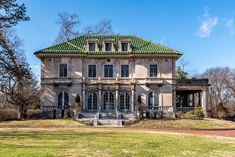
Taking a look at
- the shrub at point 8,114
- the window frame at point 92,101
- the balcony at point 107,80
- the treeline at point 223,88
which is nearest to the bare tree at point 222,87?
the treeline at point 223,88

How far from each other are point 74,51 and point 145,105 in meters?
11.0

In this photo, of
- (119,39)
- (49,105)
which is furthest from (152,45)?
(49,105)

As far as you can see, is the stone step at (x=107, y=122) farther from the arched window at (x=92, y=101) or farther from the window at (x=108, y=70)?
the window at (x=108, y=70)

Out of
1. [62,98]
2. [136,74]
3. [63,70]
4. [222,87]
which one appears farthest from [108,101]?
[222,87]

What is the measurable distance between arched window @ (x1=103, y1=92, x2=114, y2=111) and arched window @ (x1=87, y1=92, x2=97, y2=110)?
1120 millimetres

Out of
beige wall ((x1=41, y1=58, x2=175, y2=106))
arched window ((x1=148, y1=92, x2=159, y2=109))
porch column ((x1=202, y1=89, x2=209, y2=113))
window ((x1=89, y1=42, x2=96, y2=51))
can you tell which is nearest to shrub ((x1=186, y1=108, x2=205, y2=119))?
porch column ((x1=202, y1=89, x2=209, y2=113))

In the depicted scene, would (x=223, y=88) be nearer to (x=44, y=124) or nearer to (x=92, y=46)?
(x=92, y=46)

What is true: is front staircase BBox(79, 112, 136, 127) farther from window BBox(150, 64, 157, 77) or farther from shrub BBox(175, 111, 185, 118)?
window BBox(150, 64, 157, 77)

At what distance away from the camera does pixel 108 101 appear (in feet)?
137

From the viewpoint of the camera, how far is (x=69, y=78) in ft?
135

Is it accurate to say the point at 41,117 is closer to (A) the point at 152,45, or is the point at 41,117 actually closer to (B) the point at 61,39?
(A) the point at 152,45

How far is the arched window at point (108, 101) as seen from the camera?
1639 inches

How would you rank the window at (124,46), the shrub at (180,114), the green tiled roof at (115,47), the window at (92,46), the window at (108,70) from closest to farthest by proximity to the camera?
the shrub at (180,114), the green tiled roof at (115,47), the window at (108,70), the window at (124,46), the window at (92,46)

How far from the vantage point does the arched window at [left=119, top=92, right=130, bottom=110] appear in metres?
41.6
